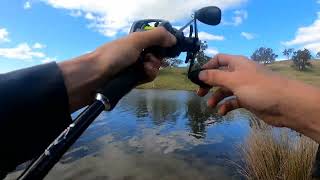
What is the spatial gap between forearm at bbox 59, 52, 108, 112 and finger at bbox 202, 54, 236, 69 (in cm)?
88

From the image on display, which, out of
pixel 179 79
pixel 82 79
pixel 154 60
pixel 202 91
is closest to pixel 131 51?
pixel 154 60

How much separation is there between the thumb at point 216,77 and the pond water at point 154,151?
10.6 meters

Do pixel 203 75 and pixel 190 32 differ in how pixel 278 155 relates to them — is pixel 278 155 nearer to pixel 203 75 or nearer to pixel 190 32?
pixel 190 32

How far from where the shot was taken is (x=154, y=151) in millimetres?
15914

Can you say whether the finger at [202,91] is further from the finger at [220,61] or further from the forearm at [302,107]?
the forearm at [302,107]

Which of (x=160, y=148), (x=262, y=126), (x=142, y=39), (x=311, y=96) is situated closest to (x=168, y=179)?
(x=262, y=126)

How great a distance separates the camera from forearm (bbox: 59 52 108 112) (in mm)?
2711

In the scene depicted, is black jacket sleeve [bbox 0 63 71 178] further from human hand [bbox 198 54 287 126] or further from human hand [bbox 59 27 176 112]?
human hand [bbox 198 54 287 126]

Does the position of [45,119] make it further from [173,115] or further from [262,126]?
[173,115]

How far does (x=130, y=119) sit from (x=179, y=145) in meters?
7.59

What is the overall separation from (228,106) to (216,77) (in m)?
0.28

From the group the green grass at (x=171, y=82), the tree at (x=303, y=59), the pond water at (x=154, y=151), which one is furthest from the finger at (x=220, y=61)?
the tree at (x=303, y=59)

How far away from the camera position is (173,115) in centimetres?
2795

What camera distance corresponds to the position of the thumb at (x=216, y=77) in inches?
77.8
